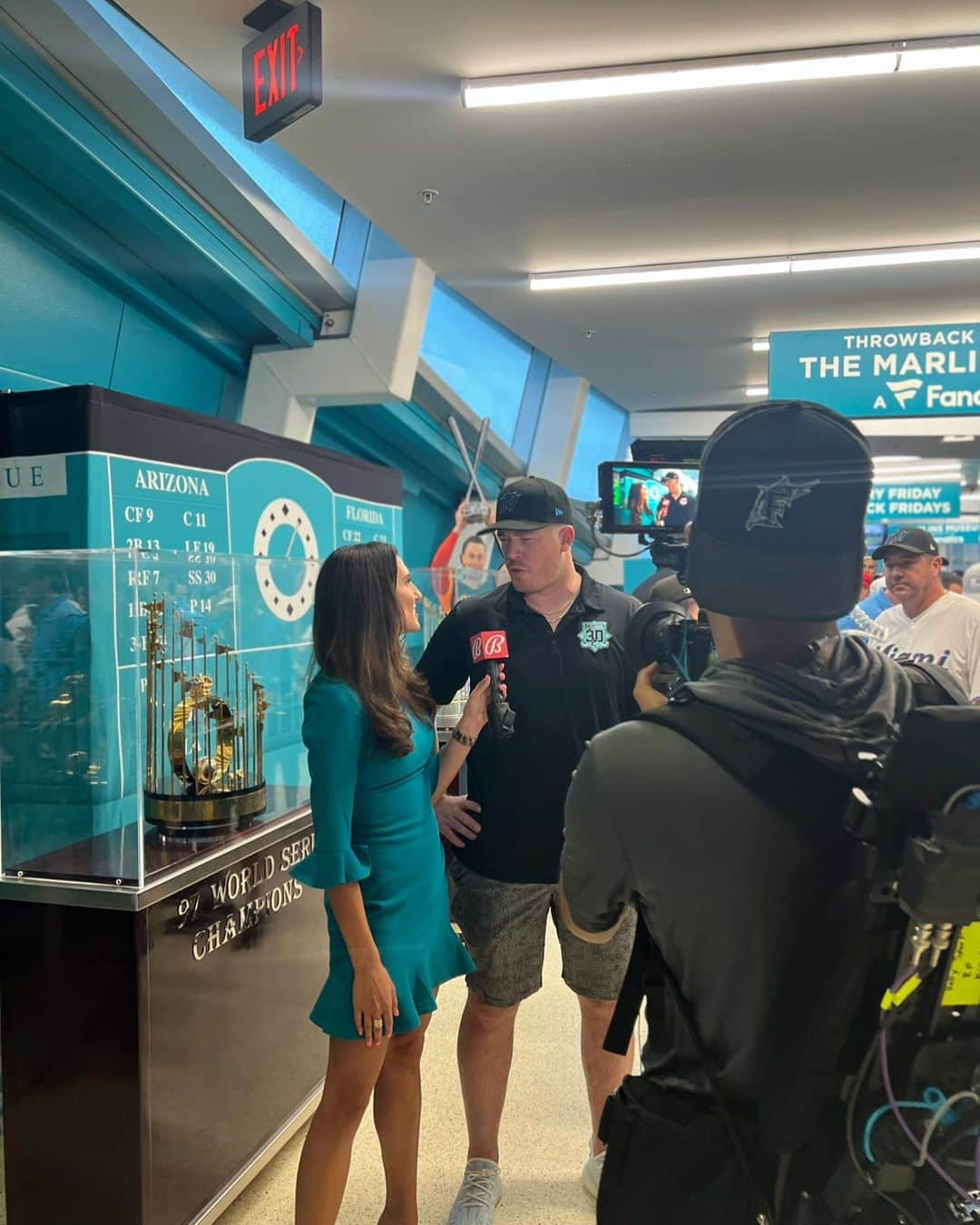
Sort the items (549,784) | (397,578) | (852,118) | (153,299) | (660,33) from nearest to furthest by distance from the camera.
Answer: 1. (397,578)
2. (549,784)
3. (660,33)
4. (852,118)
5. (153,299)

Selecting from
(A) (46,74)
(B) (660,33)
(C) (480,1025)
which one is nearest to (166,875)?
(C) (480,1025)

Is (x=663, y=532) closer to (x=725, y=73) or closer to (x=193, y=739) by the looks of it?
(x=193, y=739)

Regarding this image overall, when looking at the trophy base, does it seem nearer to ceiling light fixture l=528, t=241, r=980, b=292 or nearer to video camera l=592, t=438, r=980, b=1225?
video camera l=592, t=438, r=980, b=1225

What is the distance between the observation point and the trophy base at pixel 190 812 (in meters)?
2.12

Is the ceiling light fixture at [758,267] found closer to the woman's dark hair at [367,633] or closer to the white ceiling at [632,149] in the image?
the white ceiling at [632,149]

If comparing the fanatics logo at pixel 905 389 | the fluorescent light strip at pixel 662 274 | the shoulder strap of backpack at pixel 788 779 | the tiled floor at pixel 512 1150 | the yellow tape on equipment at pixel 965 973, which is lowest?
the tiled floor at pixel 512 1150

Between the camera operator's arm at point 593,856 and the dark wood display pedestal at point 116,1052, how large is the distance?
116 cm

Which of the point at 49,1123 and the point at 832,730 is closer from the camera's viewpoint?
the point at 832,730

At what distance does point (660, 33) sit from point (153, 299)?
90.5 inches

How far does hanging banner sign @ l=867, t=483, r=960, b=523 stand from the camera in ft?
22.2

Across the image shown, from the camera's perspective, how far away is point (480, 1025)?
6.57 ft

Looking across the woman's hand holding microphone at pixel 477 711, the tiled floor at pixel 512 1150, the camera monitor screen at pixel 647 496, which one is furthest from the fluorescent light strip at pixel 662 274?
the tiled floor at pixel 512 1150

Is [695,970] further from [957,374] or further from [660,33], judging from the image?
[957,374]

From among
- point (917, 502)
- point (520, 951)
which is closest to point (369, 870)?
point (520, 951)
